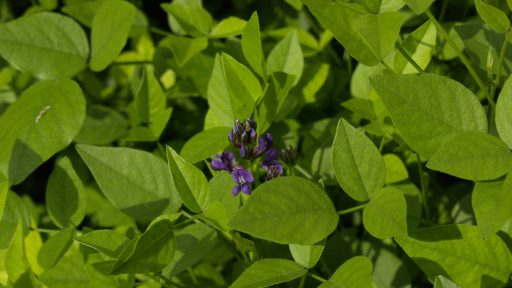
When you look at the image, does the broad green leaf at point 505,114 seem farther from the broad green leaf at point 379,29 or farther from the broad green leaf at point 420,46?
the broad green leaf at point 420,46

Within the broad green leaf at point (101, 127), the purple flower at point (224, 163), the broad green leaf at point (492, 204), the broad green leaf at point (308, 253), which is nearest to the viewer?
the broad green leaf at point (492, 204)

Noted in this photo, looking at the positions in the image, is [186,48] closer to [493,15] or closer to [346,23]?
[346,23]

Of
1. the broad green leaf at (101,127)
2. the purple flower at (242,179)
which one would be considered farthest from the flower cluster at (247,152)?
the broad green leaf at (101,127)

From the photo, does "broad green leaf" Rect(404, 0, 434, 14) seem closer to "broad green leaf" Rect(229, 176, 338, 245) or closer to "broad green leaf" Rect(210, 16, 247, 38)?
"broad green leaf" Rect(229, 176, 338, 245)

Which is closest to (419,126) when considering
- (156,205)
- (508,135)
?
(508,135)

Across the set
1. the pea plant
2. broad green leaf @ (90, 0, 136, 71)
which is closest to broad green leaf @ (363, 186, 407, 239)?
the pea plant

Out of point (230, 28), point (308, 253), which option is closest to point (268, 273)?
point (308, 253)
